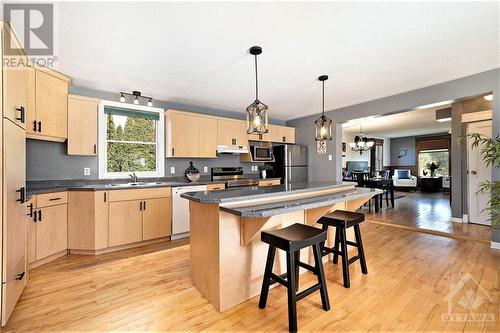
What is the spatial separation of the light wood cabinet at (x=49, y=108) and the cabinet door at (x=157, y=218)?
1.43 meters

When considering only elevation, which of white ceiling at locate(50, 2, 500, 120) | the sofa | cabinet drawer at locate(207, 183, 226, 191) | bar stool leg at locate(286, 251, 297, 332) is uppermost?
white ceiling at locate(50, 2, 500, 120)

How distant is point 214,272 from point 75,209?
225 cm

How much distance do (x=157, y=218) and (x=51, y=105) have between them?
77.0 inches

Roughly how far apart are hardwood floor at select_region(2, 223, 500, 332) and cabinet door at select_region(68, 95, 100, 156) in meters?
1.43

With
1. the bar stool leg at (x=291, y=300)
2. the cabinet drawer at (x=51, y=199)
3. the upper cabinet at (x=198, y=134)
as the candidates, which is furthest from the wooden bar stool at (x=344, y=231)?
the cabinet drawer at (x=51, y=199)

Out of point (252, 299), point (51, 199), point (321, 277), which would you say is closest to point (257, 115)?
point (321, 277)

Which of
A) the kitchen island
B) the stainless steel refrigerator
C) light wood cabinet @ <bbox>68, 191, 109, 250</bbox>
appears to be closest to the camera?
the kitchen island

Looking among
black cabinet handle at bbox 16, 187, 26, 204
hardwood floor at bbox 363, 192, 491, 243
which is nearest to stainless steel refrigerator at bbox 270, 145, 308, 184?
hardwood floor at bbox 363, 192, 491, 243

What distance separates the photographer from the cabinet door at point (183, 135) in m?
3.86

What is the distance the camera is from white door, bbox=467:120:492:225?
159 inches

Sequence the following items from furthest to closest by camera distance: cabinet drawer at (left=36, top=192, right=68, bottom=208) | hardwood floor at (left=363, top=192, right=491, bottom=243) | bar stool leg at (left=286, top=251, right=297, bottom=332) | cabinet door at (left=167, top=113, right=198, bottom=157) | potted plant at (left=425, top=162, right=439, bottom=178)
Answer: potted plant at (left=425, top=162, right=439, bottom=178) → cabinet door at (left=167, top=113, right=198, bottom=157) → hardwood floor at (left=363, top=192, right=491, bottom=243) → cabinet drawer at (left=36, top=192, right=68, bottom=208) → bar stool leg at (left=286, top=251, right=297, bottom=332)

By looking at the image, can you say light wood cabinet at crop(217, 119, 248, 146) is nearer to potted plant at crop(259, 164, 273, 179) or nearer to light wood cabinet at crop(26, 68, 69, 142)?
potted plant at crop(259, 164, 273, 179)

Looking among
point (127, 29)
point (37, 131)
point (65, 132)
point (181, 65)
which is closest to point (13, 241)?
point (37, 131)

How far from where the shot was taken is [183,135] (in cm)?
395
